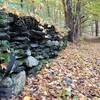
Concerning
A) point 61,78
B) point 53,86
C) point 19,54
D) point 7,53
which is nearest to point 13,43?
point 19,54

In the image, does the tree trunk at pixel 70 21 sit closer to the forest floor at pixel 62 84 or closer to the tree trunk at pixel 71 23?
the tree trunk at pixel 71 23

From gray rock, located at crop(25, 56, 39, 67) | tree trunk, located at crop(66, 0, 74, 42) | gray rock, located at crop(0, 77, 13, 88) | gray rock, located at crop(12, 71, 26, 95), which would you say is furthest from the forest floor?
tree trunk, located at crop(66, 0, 74, 42)

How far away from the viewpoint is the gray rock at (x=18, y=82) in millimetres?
4863

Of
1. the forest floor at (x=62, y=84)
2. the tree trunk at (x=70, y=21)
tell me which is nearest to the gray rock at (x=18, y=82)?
the forest floor at (x=62, y=84)

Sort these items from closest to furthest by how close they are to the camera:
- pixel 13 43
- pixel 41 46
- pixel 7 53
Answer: pixel 7 53
pixel 13 43
pixel 41 46

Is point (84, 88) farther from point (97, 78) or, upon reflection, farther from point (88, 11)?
point (88, 11)

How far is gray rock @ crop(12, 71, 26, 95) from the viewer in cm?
486

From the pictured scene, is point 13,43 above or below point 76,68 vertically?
above

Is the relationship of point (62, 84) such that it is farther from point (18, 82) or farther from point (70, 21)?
point (70, 21)

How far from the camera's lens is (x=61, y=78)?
6.75 m

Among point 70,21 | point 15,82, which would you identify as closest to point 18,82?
point 15,82

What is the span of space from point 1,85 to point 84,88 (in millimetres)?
2590

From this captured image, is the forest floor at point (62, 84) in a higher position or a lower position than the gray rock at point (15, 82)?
lower

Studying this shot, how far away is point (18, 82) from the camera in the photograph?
16.5 ft
